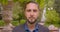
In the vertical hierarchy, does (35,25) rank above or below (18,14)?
above

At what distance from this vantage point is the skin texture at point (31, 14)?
2.52m

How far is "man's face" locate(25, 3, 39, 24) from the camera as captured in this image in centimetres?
252

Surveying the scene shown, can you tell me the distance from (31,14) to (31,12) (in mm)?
27

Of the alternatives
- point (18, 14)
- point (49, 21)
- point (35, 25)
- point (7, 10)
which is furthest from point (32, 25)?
point (18, 14)

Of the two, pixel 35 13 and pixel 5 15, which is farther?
pixel 5 15

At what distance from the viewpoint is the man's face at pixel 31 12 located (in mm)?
2518

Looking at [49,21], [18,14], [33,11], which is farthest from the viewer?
[18,14]

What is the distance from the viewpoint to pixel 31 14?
2.54 metres

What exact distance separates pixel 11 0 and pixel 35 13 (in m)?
3.06

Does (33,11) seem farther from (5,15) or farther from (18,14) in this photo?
(18,14)

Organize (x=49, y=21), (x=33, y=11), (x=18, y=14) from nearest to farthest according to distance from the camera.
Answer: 1. (x=33, y=11)
2. (x=49, y=21)
3. (x=18, y=14)

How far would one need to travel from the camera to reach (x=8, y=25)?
18.1ft

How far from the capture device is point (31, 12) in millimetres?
2553

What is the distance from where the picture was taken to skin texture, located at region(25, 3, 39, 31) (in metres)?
2.52
